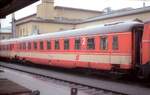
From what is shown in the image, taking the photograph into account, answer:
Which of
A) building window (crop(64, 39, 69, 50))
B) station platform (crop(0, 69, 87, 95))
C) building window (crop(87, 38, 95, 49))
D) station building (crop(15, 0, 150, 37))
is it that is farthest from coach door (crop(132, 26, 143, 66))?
station building (crop(15, 0, 150, 37))

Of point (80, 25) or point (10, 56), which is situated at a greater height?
point (80, 25)

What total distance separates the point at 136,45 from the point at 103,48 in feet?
8.34

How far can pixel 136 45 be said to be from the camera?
656 inches

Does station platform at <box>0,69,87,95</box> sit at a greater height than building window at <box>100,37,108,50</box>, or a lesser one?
lesser

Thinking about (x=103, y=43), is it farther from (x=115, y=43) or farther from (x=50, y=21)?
(x=50, y=21)

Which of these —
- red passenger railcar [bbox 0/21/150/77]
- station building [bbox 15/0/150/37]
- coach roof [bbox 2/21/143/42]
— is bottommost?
red passenger railcar [bbox 0/21/150/77]

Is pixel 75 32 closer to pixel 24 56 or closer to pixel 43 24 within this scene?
pixel 24 56

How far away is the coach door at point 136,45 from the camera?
1662 centimetres

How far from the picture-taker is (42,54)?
2808cm

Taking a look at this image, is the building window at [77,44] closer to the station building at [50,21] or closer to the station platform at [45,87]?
the station platform at [45,87]

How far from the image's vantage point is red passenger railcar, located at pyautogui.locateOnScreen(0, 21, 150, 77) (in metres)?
16.5

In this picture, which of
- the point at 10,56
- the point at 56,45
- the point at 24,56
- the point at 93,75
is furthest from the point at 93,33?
the point at 10,56

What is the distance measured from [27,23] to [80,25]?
9.54 metres

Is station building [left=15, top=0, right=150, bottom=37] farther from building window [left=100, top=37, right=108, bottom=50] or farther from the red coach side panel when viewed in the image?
the red coach side panel
